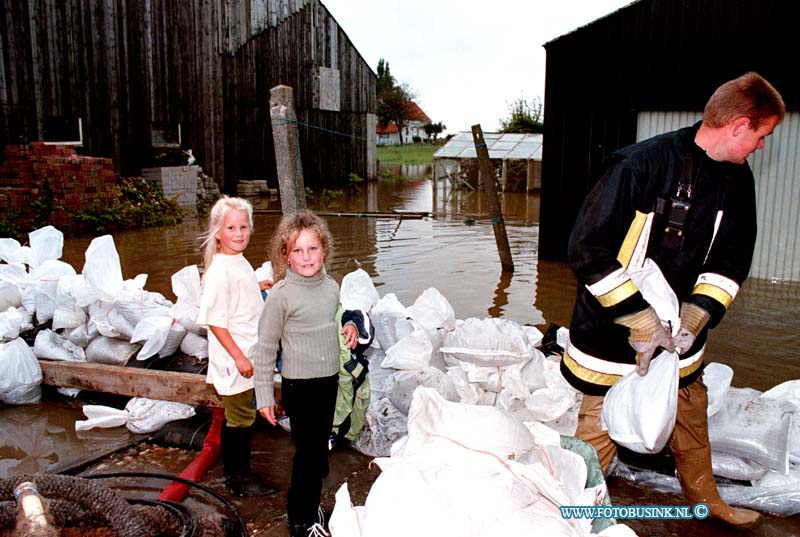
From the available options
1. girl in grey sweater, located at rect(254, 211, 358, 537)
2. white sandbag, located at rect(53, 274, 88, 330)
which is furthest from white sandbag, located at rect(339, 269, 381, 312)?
white sandbag, located at rect(53, 274, 88, 330)

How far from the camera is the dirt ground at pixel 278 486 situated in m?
3.07

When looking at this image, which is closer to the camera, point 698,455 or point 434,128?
point 698,455

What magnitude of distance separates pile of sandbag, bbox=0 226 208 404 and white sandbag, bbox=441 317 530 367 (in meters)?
1.80

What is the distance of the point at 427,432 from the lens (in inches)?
84.3

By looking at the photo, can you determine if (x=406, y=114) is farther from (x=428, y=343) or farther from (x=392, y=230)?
(x=428, y=343)

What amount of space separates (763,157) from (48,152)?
11826mm

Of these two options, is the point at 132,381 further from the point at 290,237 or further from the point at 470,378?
the point at 470,378

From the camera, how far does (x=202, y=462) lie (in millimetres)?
3605

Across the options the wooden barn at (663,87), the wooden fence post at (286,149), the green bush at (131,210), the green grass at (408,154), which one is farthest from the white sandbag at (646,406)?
the green grass at (408,154)

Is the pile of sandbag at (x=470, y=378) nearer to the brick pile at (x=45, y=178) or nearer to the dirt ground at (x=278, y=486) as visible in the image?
the dirt ground at (x=278, y=486)

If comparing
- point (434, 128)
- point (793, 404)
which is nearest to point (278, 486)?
point (793, 404)

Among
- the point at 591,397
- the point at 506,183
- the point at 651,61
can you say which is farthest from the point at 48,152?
the point at 506,183

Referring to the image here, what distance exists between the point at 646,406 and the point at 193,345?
3218mm

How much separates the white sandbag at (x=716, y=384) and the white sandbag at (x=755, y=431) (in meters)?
0.05
